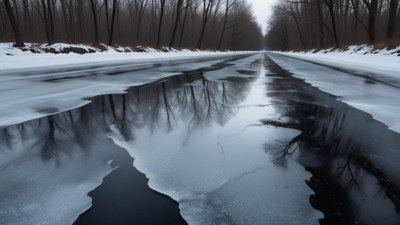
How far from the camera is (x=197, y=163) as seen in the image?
218cm

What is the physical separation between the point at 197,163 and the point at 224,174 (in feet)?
0.87

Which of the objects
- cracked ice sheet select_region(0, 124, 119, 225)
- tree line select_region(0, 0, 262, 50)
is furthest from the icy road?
tree line select_region(0, 0, 262, 50)

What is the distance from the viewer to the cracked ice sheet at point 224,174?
60.4 inches

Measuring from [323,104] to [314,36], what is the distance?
53.6 m

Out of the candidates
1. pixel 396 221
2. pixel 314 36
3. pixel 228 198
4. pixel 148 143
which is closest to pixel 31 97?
pixel 148 143

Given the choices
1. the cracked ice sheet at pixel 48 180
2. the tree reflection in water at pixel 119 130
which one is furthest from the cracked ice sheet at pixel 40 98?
the cracked ice sheet at pixel 48 180

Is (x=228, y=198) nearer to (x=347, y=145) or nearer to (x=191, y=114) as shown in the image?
(x=347, y=145)

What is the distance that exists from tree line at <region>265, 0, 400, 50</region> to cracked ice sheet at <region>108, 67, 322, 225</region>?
1721 cm

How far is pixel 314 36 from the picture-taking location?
53094 millimetres

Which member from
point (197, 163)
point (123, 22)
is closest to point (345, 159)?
point (197, 163)

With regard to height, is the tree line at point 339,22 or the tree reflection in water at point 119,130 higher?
the tree line at point 339,22

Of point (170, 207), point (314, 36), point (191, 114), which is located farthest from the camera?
point (314, 36)

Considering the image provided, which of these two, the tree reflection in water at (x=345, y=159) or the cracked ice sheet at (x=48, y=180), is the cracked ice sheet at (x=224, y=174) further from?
the cracked ice sheet at (x=48, y=180)

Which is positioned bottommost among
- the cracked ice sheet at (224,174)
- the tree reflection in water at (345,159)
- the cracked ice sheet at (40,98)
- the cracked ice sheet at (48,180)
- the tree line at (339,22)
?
the tree reflection in water at (345,159)
